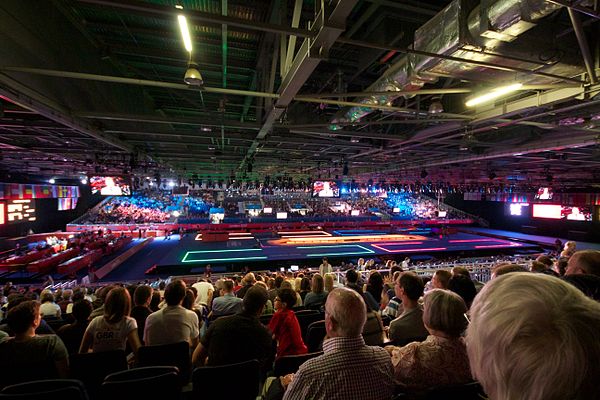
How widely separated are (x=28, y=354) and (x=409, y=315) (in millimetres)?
3694

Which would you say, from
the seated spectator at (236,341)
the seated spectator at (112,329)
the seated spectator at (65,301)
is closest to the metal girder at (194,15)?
the seated spectator at (236,341)

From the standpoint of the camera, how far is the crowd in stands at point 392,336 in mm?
609

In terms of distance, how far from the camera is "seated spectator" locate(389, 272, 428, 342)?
2.78 m

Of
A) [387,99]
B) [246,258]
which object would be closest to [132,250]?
[246,258]

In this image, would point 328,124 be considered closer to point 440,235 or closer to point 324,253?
point 324,253

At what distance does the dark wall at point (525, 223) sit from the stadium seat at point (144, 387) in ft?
108

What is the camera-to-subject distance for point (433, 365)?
1.84 metres

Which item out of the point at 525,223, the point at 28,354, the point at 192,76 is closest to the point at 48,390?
the point at 28,354

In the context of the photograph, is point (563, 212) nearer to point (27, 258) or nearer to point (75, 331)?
point (75, 331)

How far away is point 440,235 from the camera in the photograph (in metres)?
24.2

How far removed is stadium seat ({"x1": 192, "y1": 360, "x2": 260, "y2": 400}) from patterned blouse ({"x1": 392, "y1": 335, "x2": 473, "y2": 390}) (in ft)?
3.91

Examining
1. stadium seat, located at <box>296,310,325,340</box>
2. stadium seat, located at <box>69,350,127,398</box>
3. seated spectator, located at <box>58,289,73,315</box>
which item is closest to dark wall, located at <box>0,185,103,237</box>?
seated spectator, located at <box>58,289,73,315</box>

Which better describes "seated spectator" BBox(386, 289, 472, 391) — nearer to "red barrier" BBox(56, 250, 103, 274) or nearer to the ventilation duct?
the ventilation duct

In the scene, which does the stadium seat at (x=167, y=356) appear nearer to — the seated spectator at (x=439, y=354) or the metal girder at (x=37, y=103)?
the seated spectator at (x=439, y=354)
